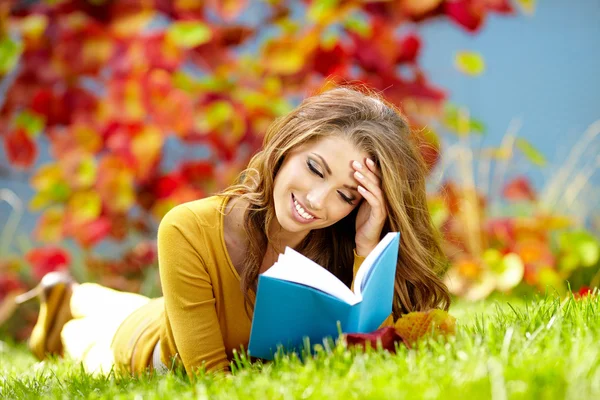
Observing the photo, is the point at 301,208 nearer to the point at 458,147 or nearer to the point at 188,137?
the point at 188,137

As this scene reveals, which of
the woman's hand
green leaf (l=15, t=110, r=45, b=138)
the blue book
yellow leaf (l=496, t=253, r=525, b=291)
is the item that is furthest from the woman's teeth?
green leaf (l=15, t=110, r=45, b=138)

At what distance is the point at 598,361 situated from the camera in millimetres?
1490

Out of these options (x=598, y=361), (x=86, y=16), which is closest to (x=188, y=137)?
(x=86, y=16)

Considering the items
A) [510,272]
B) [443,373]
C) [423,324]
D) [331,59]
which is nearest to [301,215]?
[423,324]

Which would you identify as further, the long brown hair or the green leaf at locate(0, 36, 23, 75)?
the green leaf at locate(0, 36, 23, 75)

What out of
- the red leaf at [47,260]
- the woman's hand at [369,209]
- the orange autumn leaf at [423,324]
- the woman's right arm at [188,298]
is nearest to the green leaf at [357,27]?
the woman's hand at [369,209]

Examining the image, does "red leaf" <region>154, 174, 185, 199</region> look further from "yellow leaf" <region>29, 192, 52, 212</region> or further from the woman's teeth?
the woman's teeth

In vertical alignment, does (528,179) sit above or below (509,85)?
below

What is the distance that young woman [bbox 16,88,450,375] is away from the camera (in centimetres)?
226

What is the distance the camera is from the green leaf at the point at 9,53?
4.25 meters

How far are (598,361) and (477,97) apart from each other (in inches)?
170

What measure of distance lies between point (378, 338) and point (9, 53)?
327cm

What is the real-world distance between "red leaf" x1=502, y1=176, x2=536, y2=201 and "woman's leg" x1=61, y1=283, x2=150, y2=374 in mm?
2702

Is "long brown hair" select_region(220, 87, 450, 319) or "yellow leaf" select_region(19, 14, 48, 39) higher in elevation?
"yellow leaf" select_region(19, 14, 48, 39)
